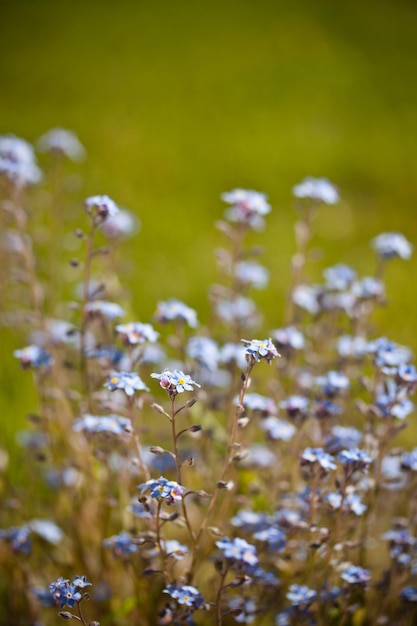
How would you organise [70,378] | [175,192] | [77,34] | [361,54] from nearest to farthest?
1. [70,378]
2. [175,192]
3. [361,54]
4. [77,34]

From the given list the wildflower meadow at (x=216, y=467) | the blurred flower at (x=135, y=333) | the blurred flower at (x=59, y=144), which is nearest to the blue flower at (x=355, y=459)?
the wildflower meadow at (x=216, y=467)

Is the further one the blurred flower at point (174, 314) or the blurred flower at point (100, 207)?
the blurred flower at point (174, 314)

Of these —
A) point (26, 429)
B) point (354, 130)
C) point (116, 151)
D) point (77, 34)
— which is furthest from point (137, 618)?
point (77, 34)

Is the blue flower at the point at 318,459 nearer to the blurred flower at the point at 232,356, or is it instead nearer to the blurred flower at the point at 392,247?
the blurred flower at the point at 232,356

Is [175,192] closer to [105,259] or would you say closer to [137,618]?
[105,259]

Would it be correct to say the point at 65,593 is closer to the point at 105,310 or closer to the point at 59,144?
the point at 105,310

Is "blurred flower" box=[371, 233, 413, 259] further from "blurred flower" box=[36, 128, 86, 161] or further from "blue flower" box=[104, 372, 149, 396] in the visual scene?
"blurred flower" box=[36, 128, 86, 161]

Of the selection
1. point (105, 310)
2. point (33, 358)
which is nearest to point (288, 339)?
point (105, 310)

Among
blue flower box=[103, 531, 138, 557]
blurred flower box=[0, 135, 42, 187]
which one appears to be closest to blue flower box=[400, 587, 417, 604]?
blue flower box=[103, 531, 138, 557]

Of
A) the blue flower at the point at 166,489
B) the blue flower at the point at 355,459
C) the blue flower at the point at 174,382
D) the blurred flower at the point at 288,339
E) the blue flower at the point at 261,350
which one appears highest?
the blurred flower at the point at 288,339
